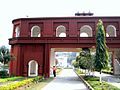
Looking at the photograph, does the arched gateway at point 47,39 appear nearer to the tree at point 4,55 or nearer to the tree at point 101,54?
the tree at point 4,55

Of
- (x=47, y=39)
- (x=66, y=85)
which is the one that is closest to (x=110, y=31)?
(x=47, y=39)

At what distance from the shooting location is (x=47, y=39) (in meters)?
34.6

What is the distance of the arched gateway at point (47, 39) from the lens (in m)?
34.4

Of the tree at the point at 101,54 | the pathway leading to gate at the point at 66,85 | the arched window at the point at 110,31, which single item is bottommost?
the pathway leading to gate at the point at 66,85

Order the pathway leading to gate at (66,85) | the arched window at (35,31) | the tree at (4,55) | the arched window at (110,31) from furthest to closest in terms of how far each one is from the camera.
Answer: the arched window at (35,31), the arched window at (110,31), the tree at (4,55), the pathway leading to gate at (66,85)

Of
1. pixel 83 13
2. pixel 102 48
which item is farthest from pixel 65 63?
pixel 102 48

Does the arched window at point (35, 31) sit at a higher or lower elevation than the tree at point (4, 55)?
higher

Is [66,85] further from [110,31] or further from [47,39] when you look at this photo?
[110,31]

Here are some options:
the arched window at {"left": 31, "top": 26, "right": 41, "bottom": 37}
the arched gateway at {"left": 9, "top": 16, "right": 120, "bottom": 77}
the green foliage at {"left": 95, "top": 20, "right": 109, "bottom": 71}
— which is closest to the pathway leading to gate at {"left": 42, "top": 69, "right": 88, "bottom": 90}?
the green foliage at {"left": 95, "top": 20, "right": 109, "bottom": 71}

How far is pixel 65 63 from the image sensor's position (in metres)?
160

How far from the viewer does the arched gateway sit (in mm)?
34406

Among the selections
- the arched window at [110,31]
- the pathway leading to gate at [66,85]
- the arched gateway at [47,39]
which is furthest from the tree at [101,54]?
the arched window at [110,31]

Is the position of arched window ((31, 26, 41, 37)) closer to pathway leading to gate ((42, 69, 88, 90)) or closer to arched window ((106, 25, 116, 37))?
arched window ((106, 25, 116, 37))

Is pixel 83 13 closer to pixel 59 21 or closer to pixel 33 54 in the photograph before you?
pixel 59 21
